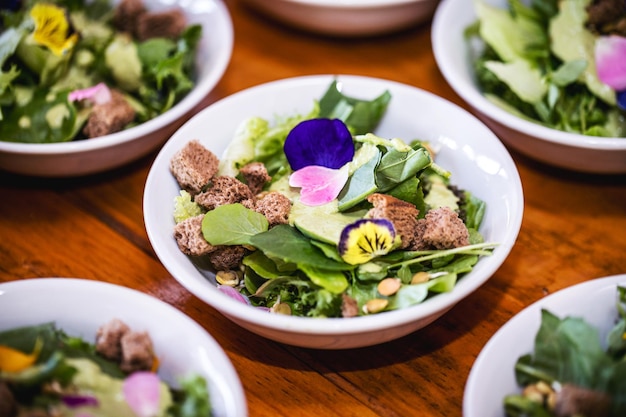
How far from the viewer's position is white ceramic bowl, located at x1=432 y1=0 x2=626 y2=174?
135 centimetres

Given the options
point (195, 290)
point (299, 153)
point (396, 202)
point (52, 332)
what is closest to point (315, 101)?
point (299, 153)

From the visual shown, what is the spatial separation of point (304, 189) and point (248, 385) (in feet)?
1.15

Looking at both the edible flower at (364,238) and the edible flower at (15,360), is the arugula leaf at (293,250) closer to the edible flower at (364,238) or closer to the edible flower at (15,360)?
the edible flower at (364,238)

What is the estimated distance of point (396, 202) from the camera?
1.15 meters

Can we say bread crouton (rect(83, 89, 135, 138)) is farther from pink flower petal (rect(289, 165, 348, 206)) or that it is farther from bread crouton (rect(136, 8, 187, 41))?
pink flower petal (rect(289, 165, 348, 206))

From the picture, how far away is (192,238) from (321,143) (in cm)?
30

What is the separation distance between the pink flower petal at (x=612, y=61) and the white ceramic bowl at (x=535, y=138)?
0.68ft

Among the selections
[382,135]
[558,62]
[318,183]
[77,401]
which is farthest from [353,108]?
[77,401]

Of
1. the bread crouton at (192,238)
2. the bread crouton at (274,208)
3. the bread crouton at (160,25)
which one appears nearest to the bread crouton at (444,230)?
the bread crouton at (274,208)

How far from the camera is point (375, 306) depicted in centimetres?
106

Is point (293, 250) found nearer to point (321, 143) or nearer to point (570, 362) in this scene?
point (321, 143)

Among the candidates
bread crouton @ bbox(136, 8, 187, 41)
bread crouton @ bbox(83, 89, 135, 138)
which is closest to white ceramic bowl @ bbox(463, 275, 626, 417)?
bread crouton @ bbox(83, 89, 135, 138)

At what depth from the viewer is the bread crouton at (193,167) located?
123cm

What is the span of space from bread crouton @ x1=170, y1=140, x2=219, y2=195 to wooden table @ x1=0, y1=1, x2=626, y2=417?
0.68ft
